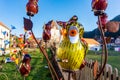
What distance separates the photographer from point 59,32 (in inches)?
50.8

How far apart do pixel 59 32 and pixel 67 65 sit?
184 millimetres

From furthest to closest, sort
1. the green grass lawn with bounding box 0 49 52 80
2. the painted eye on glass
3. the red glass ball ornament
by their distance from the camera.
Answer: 1. the green grass lawn with bounding box 0 49 52 80
2. the painted eye on glass
3. the red glass ball ornament

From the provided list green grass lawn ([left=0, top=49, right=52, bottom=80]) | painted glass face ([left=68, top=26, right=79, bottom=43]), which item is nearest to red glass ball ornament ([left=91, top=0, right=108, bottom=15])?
painted glass face ([left=68, top=26, right=79, bottom=43])

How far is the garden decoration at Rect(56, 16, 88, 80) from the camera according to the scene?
46.0 inches

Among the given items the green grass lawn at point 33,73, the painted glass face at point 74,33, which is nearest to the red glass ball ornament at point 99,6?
the painted glass face at point 74,33

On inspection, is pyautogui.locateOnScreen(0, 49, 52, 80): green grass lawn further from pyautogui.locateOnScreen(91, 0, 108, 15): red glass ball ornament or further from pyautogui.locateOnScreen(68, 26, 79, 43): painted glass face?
pyautogui.locateOnScreen(91, 0, 108, 15): red glass ball ornament

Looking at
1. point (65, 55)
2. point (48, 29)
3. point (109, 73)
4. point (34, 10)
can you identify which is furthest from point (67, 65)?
point (109, 73)

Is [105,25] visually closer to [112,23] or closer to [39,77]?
[112,23]

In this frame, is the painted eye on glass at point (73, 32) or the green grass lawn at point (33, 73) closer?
the painted eye on glass at point (73, 32)

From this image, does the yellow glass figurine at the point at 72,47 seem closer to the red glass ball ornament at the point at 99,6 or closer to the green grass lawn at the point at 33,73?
the red glass ball ornament at the point at 99,6

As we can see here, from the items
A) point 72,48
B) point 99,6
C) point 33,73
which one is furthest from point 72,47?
point 33,73

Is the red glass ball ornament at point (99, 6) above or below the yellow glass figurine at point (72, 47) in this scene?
above

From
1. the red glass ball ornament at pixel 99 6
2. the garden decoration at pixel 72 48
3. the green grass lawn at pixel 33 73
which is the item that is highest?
the red glass ball ornament at pixel 99 6

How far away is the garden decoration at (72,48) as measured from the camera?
1169 mm
